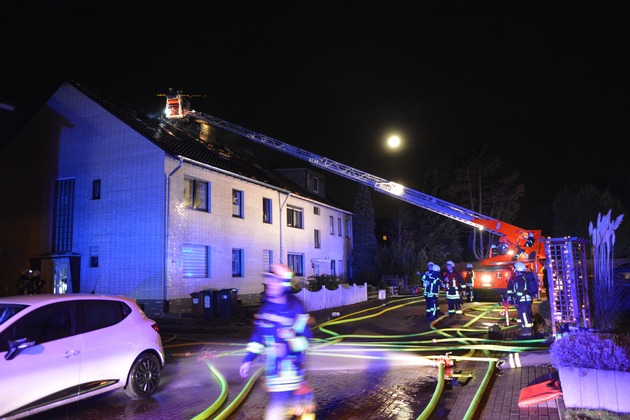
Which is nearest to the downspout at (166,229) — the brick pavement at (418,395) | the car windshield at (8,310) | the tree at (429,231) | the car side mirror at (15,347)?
the brick pavement at (418,395)

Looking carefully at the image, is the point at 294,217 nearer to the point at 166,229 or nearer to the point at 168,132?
the point at 168,132

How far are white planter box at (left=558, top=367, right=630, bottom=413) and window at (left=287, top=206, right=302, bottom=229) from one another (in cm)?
2079

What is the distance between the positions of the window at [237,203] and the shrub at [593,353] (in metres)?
16.7

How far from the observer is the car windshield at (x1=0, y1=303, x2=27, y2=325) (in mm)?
5852

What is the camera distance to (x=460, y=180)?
4872 cm

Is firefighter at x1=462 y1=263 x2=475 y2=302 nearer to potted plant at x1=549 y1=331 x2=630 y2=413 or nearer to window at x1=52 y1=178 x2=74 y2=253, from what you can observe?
window at x1=52 y1=178 x2=74 y2=253

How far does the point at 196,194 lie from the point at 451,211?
10867mm

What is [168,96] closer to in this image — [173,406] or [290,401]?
[173,406]

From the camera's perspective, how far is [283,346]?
475 centimetres

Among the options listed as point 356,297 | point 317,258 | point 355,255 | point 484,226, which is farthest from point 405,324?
point 355,255

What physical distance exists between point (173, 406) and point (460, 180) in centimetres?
4541

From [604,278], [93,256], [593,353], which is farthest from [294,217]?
[593,353]

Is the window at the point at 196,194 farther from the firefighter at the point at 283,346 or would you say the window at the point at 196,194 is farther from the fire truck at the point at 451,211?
the firefighter at the point at 283,346

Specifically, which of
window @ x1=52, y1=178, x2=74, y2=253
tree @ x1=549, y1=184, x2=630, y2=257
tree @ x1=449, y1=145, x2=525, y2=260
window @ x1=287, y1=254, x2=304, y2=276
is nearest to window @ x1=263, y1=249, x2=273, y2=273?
window @ x1=287, y1=254, x2=304, y2=276
